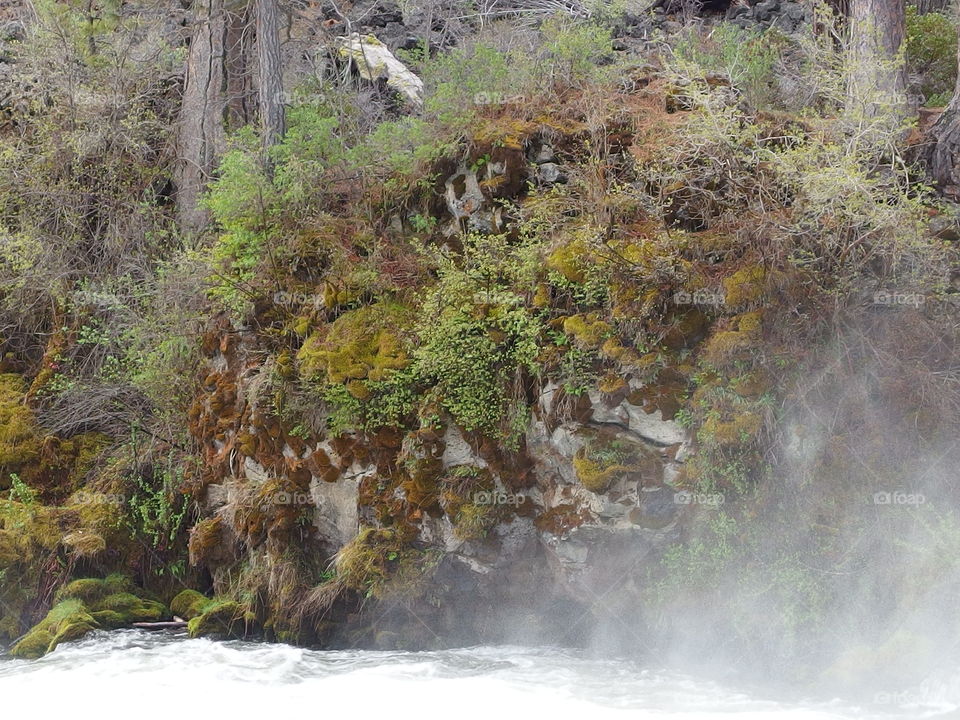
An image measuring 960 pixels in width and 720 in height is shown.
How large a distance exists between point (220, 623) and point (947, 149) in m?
9.11

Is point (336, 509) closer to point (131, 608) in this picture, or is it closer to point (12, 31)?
point (131, 608)

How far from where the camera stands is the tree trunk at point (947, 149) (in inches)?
385

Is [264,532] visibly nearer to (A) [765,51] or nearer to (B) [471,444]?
(B) [471,444]

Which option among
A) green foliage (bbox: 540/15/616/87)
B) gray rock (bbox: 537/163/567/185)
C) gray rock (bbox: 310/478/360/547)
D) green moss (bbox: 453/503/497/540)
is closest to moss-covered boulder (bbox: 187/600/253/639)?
gray rock (bbox: 310/478/360/547)

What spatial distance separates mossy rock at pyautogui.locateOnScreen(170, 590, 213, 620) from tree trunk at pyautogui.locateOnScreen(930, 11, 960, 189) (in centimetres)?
917

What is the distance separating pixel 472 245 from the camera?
10281 mm

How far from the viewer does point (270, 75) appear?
12.1 metres

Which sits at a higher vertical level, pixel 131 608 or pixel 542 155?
pixel 542 155

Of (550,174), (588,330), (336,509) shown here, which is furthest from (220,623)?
(550,174)

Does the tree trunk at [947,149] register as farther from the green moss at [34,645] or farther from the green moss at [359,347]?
the green moss at [34,645]

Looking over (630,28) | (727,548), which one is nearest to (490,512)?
(727,548)

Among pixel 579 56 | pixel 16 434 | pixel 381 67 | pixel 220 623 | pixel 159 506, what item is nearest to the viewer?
pixel 220 623

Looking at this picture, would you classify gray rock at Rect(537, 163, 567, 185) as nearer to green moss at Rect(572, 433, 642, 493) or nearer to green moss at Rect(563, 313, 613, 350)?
green moss at Rect(563, 313, 613, 350)

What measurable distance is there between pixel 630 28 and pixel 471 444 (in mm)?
8435
